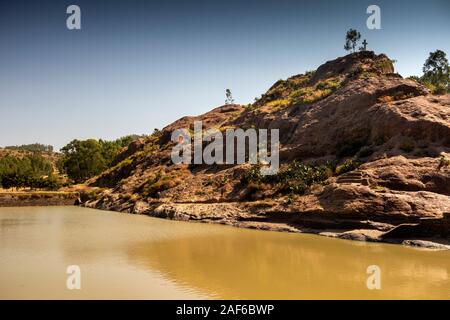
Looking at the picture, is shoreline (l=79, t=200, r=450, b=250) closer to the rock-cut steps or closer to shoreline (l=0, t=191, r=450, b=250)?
shoreline (l=0, t=191, r=450, b=250)

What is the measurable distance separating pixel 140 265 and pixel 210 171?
95.3ft

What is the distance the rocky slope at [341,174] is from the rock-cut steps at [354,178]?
107 mm

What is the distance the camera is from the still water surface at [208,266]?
47.8 feet

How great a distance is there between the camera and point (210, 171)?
47469 millimetres

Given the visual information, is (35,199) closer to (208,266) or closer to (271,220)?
(271,220)

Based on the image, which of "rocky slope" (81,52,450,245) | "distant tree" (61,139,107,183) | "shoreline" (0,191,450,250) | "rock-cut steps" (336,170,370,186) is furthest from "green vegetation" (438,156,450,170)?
"distant tree" (61,139,107,183)

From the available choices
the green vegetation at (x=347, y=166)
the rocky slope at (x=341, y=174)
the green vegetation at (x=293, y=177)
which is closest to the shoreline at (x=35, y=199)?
the rocky slope at (x=341, y=174)

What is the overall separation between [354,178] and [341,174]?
110 inches

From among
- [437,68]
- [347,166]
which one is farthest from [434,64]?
[347,166]

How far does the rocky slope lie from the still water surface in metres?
2.94

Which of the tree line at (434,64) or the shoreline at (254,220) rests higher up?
the tree line at (434,64)

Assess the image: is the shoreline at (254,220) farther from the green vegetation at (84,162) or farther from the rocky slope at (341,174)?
the green vegetation at (84,162)

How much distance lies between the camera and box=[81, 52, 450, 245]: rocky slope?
27297mm
